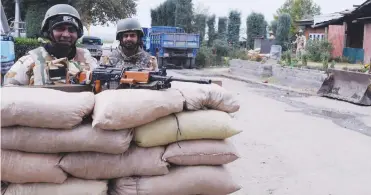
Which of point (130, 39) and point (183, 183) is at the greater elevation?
point (130, 39)

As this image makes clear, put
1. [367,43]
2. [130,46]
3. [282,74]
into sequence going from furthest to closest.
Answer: [367,43]
[282,74]
[130,46]

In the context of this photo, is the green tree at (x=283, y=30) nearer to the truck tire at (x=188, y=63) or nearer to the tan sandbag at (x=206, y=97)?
the truck tire at (x=188, y=63)

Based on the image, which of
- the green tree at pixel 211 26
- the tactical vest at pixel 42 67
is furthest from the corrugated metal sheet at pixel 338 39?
the tactical vest at pixel 42 67

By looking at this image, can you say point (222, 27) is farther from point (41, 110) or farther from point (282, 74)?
point (41, 110)

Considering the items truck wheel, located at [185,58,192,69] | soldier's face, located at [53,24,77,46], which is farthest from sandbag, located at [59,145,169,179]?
truck wheel, located at [185,58,192,69]

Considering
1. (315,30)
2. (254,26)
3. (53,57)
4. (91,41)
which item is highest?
(254,26)

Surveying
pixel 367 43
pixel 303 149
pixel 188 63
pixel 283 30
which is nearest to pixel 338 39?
pixel 367 43

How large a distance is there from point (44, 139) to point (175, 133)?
680 millimetres

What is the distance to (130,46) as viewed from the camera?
4.45 m

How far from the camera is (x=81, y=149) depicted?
227cm

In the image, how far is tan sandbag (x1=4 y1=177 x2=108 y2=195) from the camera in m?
2.29

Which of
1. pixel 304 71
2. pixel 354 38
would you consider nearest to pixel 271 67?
pixel 304 71

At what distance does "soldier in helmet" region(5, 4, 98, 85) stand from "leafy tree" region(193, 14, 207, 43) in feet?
94.4

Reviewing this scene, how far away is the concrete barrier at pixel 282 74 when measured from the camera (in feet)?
47.5
